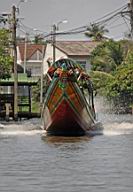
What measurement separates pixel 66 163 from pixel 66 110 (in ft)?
38.5

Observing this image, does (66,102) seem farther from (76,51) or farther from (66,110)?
(76,51)

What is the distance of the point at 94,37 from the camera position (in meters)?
119

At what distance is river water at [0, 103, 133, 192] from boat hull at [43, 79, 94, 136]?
2.79 feet

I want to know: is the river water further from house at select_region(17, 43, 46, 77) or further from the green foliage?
house at select_region(17, 43, 46, 77)

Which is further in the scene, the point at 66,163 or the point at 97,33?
the point at 97,33

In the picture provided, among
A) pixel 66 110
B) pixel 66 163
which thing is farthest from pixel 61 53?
pixel 66 163

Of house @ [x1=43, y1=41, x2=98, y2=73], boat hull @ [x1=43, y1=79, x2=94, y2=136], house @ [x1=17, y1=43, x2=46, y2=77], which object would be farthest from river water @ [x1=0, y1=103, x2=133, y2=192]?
house @ [x1=17, y1=43, x2=46, y2=77]

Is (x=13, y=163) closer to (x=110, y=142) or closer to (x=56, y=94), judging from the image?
(x=110, y=142)

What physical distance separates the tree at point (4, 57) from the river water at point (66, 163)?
1954 centimetres

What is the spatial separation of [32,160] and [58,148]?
4820mm

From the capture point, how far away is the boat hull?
36.3 meters

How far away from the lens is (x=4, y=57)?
58.6 metres

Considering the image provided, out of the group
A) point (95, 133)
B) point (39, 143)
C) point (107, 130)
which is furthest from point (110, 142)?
point (107, 130)

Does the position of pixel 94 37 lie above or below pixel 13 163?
above
